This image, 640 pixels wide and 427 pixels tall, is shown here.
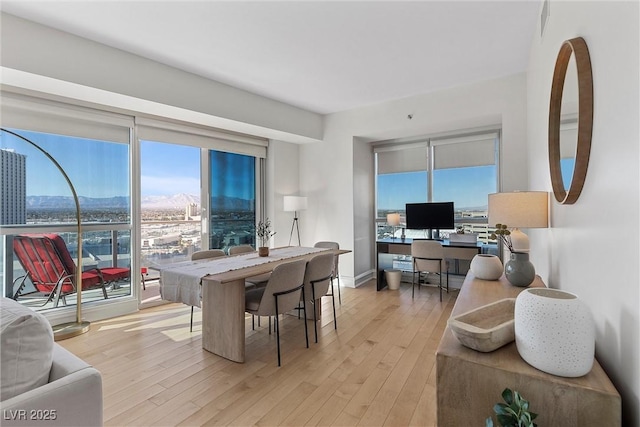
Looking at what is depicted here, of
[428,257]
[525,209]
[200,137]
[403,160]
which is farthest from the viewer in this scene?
[403,160]

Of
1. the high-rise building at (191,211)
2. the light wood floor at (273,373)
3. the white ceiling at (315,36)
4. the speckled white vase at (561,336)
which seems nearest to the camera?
the speckled white vase at (561,336)

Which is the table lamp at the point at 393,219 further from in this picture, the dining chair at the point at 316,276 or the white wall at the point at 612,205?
the white wall at the point at 612,205

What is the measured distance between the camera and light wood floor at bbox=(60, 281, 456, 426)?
1836mm

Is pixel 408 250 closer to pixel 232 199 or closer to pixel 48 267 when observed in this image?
pixel 232 199

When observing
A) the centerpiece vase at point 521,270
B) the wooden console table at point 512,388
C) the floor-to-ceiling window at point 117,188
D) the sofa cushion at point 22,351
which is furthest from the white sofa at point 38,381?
the floor-to-ceiling window at point 117,188

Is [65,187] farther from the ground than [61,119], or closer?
closer

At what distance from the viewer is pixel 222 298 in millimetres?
2578

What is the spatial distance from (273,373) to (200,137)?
3.39 meters

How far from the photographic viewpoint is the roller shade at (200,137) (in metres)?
3.82

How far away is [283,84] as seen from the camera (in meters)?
3.85

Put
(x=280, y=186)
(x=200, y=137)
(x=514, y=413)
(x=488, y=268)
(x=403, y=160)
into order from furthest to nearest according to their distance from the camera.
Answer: (x=280, y=186) < (x=403, y=160) < (x=200, y=137) < (x=488, y=268) < (x=514, y=413)

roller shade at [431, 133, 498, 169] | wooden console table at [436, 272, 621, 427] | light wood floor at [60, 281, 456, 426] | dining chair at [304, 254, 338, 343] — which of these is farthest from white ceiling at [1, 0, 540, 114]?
light wood floor at [60, 281, 456, 426]

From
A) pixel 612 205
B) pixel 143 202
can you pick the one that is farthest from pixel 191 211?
pixel 612 205

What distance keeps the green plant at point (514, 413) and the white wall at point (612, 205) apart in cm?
28
